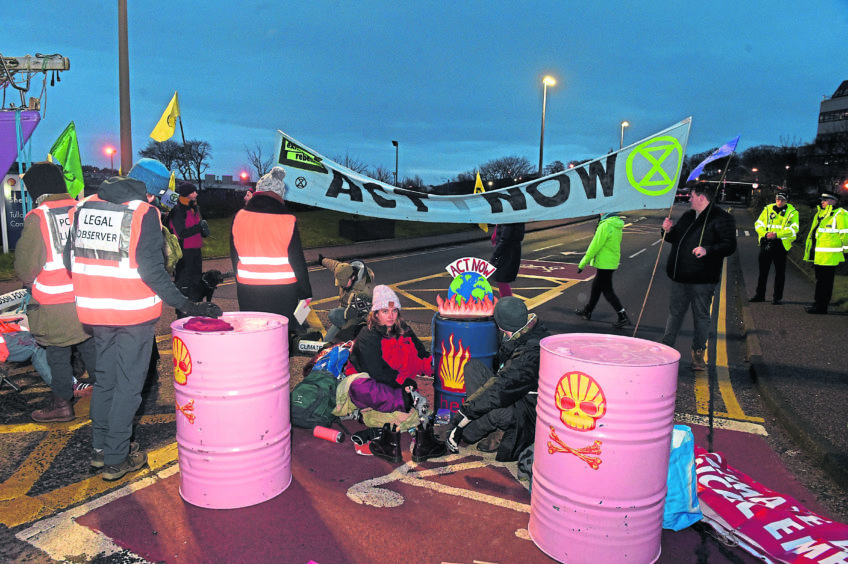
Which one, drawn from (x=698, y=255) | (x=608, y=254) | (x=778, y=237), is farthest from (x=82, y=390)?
(x=778, y=237)

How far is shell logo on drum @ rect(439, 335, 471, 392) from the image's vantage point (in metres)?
4.68

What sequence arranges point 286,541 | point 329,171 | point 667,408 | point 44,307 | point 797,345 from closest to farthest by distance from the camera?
point 667,408
point 286,541
point 44,307
point 329,171
point 797,345

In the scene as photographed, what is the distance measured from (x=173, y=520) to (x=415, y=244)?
19.0m

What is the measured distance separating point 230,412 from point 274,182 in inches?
84.5

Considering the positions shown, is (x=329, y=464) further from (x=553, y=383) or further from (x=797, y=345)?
(x=797, y=345)

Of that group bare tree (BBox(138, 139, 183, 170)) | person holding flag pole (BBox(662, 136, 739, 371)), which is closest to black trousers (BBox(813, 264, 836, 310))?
person holding flag pole (BBox(662, 136, 739, 371))

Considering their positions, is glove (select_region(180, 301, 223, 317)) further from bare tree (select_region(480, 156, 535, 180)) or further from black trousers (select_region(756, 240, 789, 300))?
bare tree (select_region(480, 156, 535, 180))

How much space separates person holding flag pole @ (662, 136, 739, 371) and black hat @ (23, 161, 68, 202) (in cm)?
565

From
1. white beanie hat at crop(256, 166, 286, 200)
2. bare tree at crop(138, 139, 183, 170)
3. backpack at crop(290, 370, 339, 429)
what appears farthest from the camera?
bare tree at crop(138, 139, 183, 170)

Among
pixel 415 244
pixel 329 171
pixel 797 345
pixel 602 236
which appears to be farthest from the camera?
pixel 415 244

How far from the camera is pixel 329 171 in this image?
17.2ft

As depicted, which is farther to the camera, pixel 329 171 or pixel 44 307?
pixel 329 171

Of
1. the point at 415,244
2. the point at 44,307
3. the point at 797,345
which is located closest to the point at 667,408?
the point at 44,307

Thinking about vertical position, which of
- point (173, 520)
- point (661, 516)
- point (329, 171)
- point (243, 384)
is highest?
point (329, 171)
